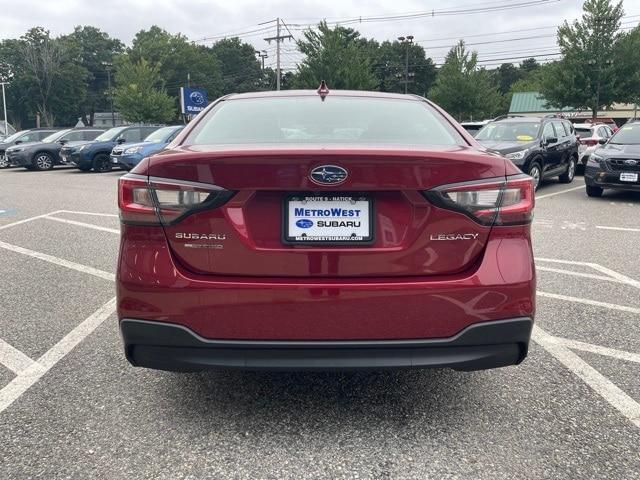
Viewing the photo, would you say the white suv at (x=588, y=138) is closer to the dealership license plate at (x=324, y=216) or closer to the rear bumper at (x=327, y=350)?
the rear bumper at (x=327, y=350)

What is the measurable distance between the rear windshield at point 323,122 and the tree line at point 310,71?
31.7 metres

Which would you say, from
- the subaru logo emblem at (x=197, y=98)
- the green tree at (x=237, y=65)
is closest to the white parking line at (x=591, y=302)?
the subaru logo emblem at (x=197, y=98)

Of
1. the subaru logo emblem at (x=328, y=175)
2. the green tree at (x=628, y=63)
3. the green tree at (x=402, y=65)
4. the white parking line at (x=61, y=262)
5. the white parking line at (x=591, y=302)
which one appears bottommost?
the white parking line at (x=61, y=262)

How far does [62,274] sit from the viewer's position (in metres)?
5.63

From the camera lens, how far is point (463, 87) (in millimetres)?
40094

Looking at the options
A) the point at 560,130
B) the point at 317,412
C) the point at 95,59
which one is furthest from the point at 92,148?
the point at 95,59

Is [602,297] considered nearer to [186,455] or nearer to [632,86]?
[186,455]

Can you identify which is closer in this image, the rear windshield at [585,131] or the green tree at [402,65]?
the rear windshield at [585,131]

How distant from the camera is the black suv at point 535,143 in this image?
11852 millimetres

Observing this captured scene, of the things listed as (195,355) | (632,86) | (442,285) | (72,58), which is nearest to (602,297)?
(442,285)

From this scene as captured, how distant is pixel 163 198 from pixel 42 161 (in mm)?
21438

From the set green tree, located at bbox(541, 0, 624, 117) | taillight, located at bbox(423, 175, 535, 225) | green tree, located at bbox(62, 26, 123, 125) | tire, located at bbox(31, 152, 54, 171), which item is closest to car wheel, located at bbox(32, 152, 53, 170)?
tire, located at bbox(31, 152, 54, 171)

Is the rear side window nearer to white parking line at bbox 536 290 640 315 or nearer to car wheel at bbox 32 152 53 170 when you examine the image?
white parking line at bbox 536 290 640 315

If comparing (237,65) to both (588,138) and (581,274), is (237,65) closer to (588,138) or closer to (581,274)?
(588,138)
